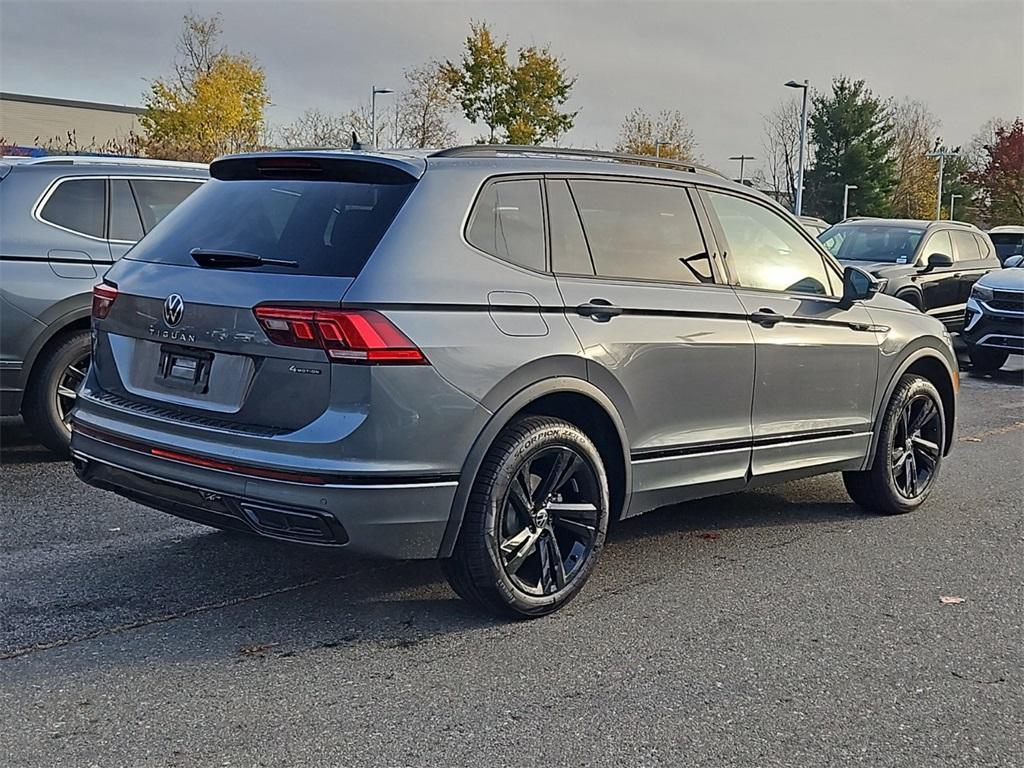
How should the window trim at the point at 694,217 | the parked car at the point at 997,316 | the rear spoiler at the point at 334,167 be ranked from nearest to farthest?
the rear spoiler at the point at 334,167 → the window trim at the point at 694,217 → the parked car at the point at 997,316

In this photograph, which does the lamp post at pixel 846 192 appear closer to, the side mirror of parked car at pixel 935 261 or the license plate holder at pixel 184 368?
the side mirror of parked car at pixel 935 261

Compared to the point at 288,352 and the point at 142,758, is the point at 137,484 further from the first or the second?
the point at 142,758

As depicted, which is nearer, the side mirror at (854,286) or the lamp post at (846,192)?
the side mirror at (854,286)

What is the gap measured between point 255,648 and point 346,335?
3.82ft

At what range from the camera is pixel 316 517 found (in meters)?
3.84

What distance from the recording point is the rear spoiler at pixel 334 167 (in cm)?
427

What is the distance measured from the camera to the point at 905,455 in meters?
6.33

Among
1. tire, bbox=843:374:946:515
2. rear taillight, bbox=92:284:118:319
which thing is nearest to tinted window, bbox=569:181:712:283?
tire, bbox=843:374:946:515

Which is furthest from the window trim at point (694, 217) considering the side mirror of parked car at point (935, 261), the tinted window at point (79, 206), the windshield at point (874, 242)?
the side mirror of parked car at point (935, 261)

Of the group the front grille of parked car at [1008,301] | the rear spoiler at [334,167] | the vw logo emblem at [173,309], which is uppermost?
the rear spoiler at [334,167]

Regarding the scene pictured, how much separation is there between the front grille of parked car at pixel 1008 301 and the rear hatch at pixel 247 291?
10782 millimetres

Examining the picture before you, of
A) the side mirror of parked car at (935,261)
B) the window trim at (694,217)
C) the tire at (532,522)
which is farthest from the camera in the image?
the side mirror of parked car at (935,261)

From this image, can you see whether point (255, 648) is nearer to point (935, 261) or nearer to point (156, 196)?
point (156, 196)

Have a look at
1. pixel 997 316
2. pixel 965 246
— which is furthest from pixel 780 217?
pixel 965 246
